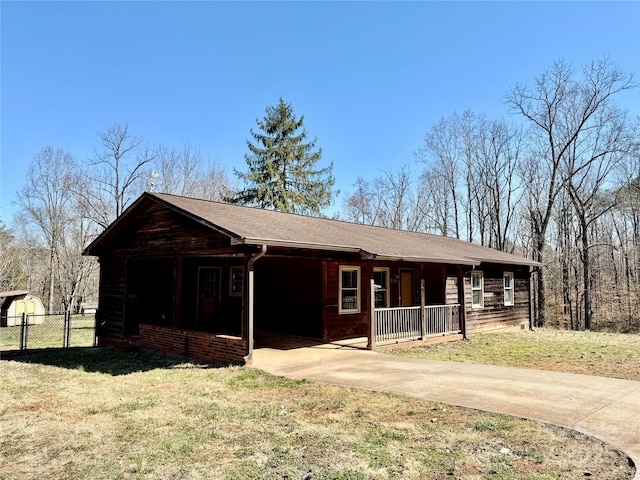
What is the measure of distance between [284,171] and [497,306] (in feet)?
63.4

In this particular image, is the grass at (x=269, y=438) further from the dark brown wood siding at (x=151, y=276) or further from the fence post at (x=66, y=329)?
the fence post at (x=66, y=329)

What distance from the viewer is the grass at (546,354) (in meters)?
9.24

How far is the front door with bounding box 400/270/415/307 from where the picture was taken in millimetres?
14383

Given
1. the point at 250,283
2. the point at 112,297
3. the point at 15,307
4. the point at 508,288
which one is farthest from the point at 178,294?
the point at 15,307

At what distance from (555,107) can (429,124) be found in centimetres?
875

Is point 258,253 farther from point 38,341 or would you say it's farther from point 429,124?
point 429,124

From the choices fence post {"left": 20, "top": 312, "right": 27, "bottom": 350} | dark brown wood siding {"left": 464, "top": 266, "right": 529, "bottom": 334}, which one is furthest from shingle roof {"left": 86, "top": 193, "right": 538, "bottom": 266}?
fence post {"left": 20, "top": 312, "right": 27, "bottom": 350}

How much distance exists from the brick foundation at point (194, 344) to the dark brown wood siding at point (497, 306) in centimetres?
904

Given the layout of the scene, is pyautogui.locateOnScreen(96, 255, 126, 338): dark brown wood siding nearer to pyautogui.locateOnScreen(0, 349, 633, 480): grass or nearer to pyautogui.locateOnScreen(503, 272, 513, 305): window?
pyautogui.locateOnScreen(0, 349, 633, 480): grass

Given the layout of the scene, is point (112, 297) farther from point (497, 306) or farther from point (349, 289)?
point (497, 306)

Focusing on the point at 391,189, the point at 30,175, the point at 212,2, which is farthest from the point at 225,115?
the point at 391,189

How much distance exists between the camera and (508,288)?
17.8 metres

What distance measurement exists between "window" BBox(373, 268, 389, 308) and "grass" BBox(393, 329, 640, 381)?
2.11 m

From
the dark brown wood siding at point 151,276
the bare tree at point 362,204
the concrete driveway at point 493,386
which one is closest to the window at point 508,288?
the concrete driveway at point 493,386
